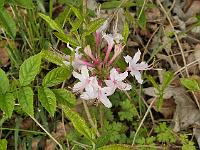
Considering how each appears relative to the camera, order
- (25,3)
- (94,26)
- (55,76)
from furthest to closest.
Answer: (25,3) → (55,76) → (94,26)

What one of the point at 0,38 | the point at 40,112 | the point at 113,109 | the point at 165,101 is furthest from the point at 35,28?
the point at 165,101

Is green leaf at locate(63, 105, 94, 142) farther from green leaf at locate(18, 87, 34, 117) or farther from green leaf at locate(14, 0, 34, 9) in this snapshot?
Result: green leaf at locate(14, 0, 34, 9)

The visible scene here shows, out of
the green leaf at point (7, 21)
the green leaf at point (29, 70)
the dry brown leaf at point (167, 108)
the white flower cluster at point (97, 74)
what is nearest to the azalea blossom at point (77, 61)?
the white flower cluster at point (97, 74)

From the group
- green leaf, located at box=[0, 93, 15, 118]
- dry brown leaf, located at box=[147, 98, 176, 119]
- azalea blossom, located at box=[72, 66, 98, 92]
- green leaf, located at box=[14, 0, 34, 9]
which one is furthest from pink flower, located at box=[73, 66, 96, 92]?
dry brown leaf, located at box=[147, 98, 176, 119]

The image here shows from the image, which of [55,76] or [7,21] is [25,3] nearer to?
[7,21]

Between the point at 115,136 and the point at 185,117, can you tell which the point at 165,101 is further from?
the point at 115,136

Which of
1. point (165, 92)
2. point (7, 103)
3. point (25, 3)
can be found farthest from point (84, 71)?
point (165, 92)
